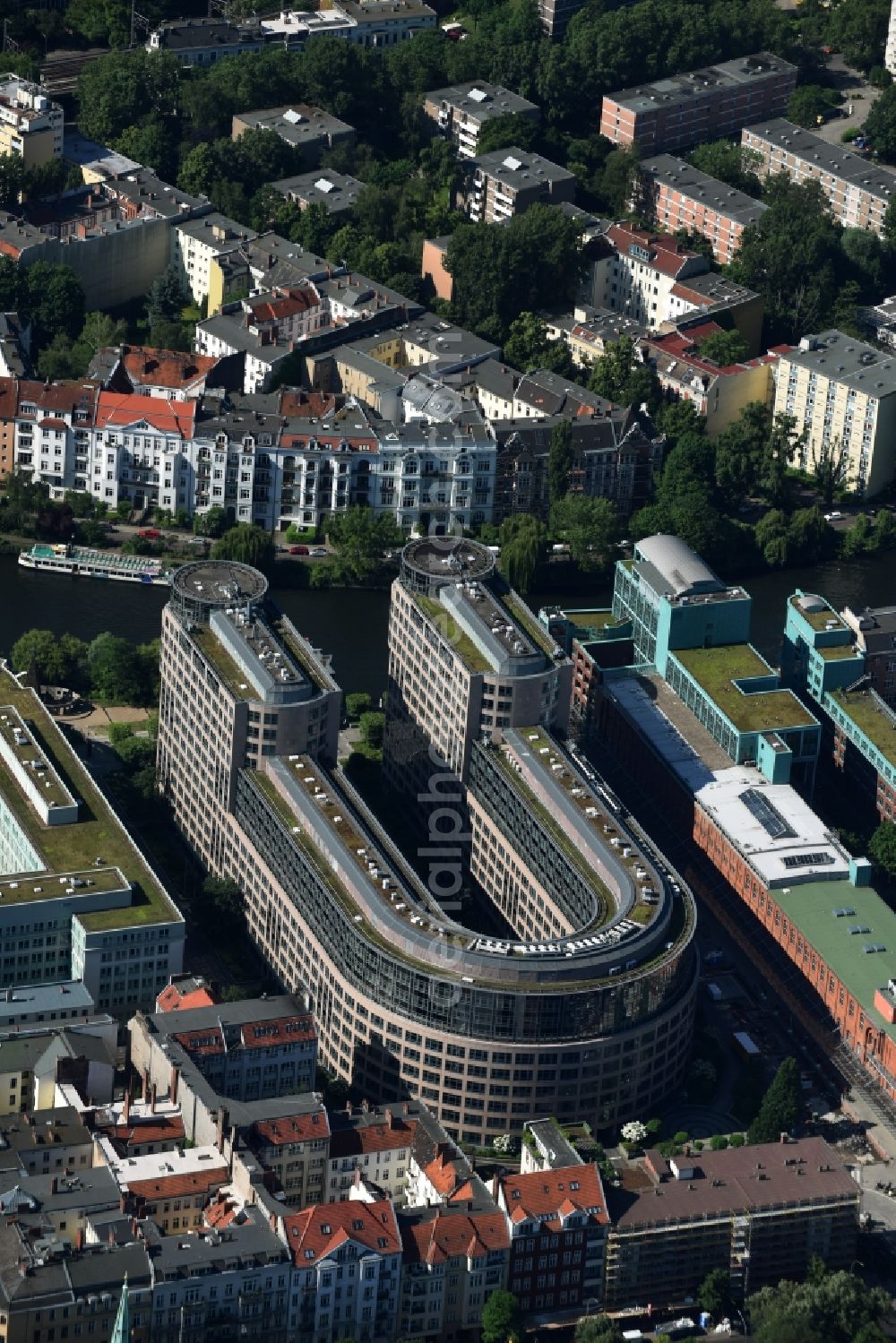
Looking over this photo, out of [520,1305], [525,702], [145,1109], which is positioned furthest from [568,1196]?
[525,702]

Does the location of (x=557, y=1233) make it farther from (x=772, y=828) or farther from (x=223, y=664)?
(x=223, y=664)

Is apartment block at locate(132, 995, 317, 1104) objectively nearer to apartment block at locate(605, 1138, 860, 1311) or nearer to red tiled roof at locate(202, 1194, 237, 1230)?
red tiled roof at locate(202, 1194, 237, 1230)

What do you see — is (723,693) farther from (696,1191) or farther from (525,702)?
(696,1191)

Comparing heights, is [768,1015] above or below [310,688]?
below

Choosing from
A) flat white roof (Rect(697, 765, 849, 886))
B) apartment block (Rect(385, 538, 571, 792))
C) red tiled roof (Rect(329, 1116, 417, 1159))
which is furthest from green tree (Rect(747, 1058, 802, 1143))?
apartment block (Rect(385, 538, 571, 792))

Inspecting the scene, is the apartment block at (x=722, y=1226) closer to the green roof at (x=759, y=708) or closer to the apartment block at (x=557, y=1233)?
the apartment block at (x=557, y=1233)
